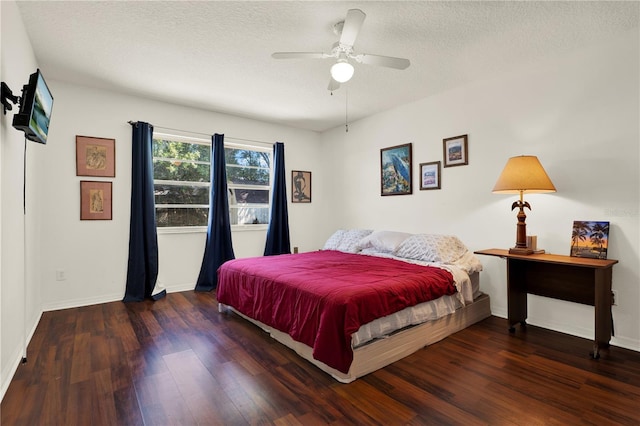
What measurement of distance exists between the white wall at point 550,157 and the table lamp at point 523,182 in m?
0.30

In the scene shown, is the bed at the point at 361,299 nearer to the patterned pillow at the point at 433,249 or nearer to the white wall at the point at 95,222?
the patterned pillow at the point at 433,249

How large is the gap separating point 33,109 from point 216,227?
2687 mm

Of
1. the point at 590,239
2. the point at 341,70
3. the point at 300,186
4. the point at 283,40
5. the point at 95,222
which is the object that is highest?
the point at 283,40

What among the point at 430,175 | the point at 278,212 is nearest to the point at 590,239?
the point at 430,175

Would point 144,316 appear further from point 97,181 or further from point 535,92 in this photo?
point 535,92

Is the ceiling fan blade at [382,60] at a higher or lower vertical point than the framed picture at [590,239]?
higher

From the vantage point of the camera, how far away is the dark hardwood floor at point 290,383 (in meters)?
1.75

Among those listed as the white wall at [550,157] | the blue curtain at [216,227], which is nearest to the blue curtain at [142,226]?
the blue curtain at [216,227]

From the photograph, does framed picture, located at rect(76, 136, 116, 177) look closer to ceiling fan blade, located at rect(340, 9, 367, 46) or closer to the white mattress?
ceiling fan blade, located at rect(340, 9, 367, 46)

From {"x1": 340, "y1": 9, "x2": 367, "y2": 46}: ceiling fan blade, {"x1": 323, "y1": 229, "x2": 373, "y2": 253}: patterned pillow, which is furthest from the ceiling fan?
{"x1": 323, "y1": 229, "x2": 373, "y2": 253}: patterned pillow

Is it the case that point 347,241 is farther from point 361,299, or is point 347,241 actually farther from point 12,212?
point 12,212

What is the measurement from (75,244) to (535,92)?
5.15 metres

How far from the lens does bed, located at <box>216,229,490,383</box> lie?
7.02 feet

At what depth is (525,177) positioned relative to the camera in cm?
276
